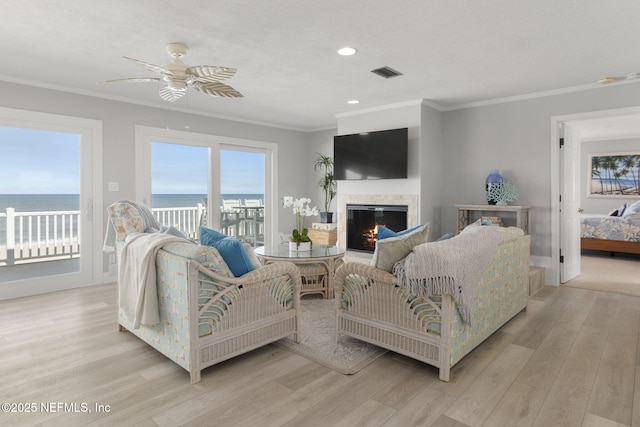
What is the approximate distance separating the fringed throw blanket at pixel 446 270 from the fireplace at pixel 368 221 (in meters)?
2.91

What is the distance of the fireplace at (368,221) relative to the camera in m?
5.39

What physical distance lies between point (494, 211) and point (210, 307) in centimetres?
415

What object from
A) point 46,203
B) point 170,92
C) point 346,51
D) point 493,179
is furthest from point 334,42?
point 46,203

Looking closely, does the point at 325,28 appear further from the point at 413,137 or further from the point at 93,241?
the point at 93,241

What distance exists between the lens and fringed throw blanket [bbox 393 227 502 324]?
7.14 ft

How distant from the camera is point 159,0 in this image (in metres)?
2.41

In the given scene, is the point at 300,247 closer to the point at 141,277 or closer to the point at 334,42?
the point at 141,277

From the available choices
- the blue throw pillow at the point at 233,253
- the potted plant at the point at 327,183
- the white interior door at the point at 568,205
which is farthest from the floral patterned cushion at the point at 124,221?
the white interior door at the point at 568,205

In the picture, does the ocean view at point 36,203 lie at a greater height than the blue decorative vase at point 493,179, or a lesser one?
lesser

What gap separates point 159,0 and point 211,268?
1769mm

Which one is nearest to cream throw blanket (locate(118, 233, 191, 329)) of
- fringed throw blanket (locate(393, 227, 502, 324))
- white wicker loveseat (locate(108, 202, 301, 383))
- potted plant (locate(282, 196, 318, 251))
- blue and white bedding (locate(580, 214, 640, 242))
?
white wicker loveseat (locate(108, 202, 301, 383))

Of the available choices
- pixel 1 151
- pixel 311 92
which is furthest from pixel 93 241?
pixel 311 92

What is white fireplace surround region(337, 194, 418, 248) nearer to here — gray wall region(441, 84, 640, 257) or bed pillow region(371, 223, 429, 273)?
gray wall region(441, 84, 640, 257)

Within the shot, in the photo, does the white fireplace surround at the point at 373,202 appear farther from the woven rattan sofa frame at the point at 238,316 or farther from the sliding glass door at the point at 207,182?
the woven rattan sofa frame at the point at 238,316
